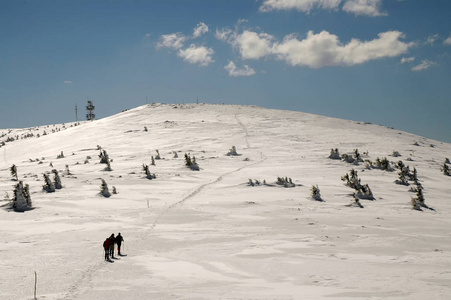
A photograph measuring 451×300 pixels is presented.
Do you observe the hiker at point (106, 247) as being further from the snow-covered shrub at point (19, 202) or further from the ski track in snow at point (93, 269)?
the snow-covered shrub at point (19, 202)

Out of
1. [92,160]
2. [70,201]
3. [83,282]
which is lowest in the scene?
[83,282]

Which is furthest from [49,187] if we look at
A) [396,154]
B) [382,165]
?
[396,154]

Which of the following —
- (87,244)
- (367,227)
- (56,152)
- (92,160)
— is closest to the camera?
(87,244)

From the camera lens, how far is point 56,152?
42312 mm

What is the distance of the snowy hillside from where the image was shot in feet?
34.4

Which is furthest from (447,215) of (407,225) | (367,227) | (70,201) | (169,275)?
(70,201)

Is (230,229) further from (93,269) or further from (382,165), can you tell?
(382,165)

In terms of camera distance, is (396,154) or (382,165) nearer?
(382,165)

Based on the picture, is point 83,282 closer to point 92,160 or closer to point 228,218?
point 228,218

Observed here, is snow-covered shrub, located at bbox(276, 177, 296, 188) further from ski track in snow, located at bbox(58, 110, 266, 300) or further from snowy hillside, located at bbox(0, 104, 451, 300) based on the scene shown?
ski track in snow, located at bbox(58, 110, 266, 300)

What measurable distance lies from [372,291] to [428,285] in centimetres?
148

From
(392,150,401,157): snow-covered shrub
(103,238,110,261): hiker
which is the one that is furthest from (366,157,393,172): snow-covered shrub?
(103,238,110,261): hiker

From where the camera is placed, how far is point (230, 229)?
16.2 m

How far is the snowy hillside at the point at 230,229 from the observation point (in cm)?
1050
